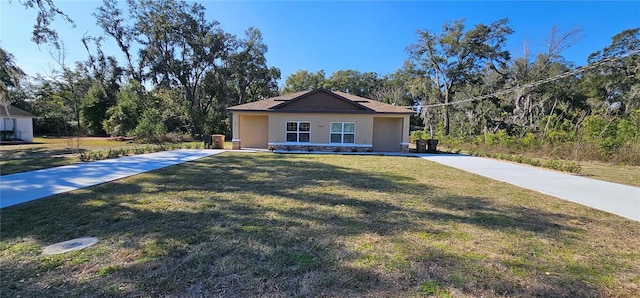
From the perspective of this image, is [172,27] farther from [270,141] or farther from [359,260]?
[359,260]

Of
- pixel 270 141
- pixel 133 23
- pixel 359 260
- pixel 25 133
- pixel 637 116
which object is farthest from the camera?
pixel 133 23

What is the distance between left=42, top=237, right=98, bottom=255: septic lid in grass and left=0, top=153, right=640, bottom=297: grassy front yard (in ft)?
0.30

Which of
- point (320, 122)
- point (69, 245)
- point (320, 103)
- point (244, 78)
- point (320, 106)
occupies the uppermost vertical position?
point (244, 78)

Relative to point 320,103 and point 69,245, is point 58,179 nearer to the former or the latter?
point 69,245

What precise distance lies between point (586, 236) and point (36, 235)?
7221 millimetres

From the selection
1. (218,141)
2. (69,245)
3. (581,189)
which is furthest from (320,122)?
(69,245)

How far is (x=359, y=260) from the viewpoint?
296 cm

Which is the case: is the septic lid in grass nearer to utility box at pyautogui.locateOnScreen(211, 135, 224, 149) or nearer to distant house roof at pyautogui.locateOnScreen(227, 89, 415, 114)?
distant house roof at pyautogui.locateOnScreen(227, 89, 415, 114)

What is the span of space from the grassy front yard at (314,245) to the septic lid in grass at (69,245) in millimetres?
93

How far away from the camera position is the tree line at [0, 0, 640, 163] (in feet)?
83.9

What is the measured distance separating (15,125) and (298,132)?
23.4 m

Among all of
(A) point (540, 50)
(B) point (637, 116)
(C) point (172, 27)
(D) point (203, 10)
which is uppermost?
(D) point (203, 10)

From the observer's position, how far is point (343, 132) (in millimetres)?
17219

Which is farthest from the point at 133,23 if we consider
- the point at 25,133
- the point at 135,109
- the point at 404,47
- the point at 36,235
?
the point at 36,235
